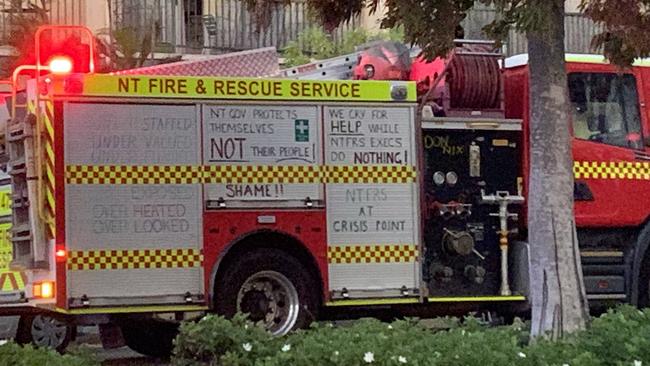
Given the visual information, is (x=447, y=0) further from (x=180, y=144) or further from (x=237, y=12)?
(x=237, y=12)

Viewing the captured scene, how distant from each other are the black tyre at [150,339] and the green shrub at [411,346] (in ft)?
11.6

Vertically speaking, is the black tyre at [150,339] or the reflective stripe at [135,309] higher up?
the reflective stripe at [135,309]

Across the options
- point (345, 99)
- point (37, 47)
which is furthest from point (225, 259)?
point (37, 47)

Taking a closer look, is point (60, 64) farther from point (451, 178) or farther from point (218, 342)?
point (451, 178)

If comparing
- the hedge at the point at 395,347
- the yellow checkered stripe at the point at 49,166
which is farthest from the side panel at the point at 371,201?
the hedge at the point at 395,347

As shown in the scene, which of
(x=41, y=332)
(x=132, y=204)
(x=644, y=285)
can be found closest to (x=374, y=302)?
(x=132, y=204)

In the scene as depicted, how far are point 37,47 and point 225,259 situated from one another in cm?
241

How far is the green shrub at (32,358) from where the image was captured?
6.60 m

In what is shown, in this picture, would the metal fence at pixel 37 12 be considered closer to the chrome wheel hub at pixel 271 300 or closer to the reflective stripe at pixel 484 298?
the chrome wheel hub at pixel 271 300

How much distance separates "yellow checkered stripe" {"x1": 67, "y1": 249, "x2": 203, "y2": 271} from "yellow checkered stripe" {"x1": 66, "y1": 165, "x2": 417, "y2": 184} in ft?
1.88

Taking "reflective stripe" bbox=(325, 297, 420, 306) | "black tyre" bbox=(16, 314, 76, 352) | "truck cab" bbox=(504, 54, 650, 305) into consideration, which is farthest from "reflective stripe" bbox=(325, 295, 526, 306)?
"black tyre" bbox=(16, 314, 76, 352)

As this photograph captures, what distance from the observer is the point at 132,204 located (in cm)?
997

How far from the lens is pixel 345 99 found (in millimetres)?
10688

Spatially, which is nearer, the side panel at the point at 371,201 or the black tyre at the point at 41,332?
the side panel at the point at 371,201
